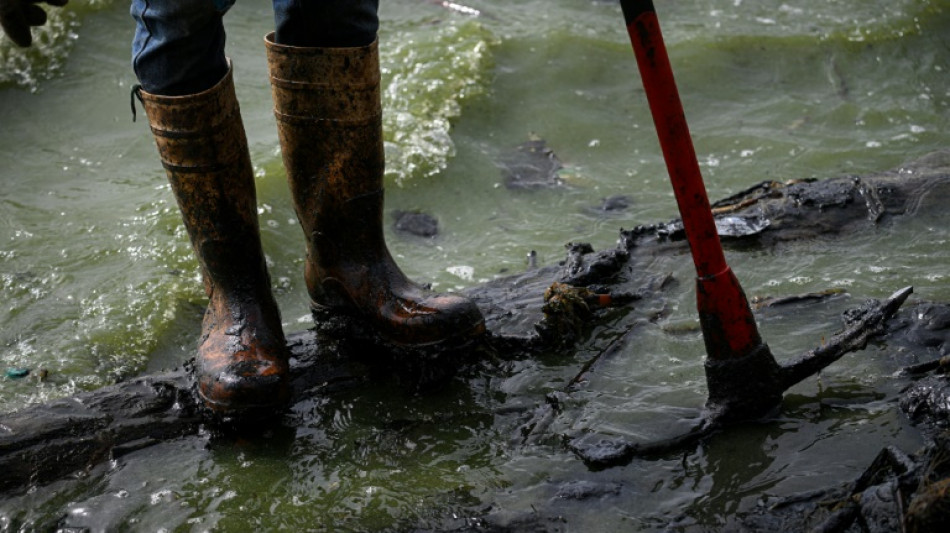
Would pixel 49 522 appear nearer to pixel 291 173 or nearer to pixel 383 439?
pixel 383 439

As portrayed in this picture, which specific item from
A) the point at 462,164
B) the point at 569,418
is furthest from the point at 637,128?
the point at 569,418

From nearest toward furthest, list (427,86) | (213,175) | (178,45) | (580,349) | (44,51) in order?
(178,45) → (213,175) → (580,349) → (427,86) → (44,51)

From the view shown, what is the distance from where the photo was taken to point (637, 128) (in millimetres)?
4602

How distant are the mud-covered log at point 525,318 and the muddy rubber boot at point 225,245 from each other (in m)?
0.14

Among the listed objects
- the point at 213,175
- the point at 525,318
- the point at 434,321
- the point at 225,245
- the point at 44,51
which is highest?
the point at 44,51

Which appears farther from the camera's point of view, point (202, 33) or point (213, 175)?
point (213, 175)

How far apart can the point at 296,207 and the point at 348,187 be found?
181 millimetres

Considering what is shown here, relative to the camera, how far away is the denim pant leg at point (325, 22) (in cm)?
220

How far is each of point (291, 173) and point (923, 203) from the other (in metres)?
1.95

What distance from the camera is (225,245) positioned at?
2271 mm

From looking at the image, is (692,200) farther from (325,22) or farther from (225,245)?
(225,245)

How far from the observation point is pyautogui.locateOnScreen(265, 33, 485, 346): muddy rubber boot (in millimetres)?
2227

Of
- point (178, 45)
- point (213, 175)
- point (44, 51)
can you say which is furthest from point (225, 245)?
point (44, 51)

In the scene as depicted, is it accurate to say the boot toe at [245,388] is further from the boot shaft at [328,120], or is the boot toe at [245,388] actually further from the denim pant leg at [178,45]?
the denim pant leg at [178,45]
